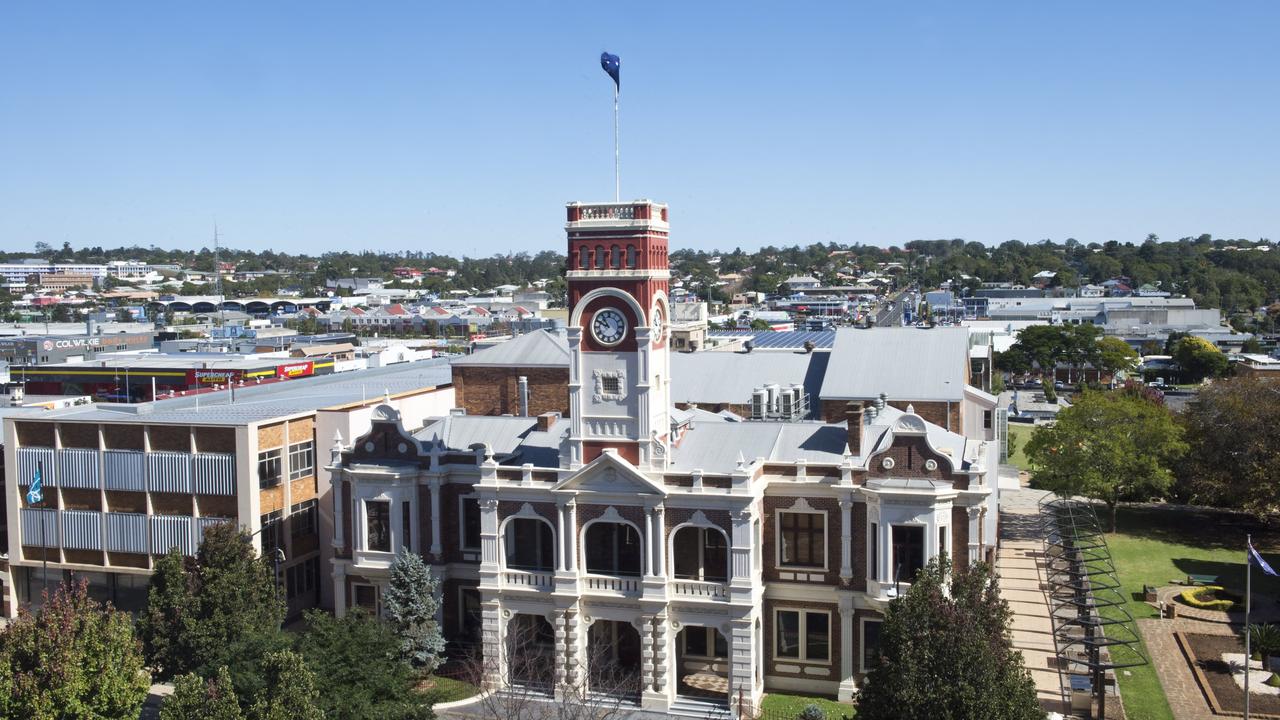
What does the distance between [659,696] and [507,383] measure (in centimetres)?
2396

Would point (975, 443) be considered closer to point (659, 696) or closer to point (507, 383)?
point (659, 696)

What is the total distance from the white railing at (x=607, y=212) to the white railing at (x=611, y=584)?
12344mm

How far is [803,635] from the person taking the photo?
39.8 m

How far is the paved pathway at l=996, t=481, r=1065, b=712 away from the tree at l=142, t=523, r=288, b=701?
85.5 ft

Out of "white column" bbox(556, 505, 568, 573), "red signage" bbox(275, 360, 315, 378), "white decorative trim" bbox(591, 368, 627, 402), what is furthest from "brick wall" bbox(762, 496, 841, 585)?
"red signage" bbox(275, 360, 315, 378)

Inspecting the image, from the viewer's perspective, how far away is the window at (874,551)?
38072 mm

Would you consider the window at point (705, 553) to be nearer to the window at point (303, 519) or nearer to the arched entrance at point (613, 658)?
the arched entrance at point (613, 658)

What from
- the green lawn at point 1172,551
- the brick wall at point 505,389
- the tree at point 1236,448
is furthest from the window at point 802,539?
the tree at point 1236,448

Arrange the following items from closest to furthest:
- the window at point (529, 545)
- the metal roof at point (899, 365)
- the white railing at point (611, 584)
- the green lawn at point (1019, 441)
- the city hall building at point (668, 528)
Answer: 1. the city hall building at point (668, 528)
2. the white railing at point (611, 584)
3. the window at point (529, 545)
4. the metal roof at point (899, 365)
5. the green lawn at point (1019, 441)

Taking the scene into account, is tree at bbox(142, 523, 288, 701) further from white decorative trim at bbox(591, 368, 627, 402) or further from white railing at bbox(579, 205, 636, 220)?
white railing at bbox(579, 205, 636, 220)

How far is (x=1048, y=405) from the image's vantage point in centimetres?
11919

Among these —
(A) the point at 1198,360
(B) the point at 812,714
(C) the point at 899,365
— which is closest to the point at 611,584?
(B) the point at 812,714

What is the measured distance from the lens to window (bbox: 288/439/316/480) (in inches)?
1955

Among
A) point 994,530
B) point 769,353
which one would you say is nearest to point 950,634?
point 994,530
